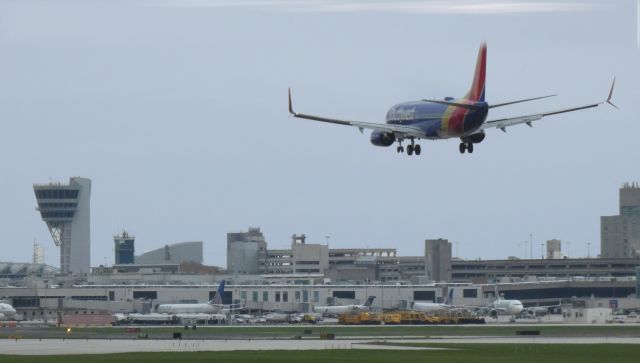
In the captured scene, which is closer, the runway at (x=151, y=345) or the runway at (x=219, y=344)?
the runway at (x=151, y=345)

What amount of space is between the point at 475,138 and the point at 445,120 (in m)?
5.07

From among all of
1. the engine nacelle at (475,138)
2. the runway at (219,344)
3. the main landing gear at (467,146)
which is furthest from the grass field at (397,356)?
the engine nacelle at (475,138)

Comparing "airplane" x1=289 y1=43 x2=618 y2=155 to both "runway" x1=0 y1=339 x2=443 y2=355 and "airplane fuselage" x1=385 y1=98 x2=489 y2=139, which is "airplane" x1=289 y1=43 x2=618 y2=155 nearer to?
"airplane fuselage" x1=385 y1=98 x2=489 y2=139

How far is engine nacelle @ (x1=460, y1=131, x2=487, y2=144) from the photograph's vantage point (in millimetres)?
170413

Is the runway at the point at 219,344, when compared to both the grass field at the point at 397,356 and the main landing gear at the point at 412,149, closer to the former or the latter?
the grass field at the point at 397,356

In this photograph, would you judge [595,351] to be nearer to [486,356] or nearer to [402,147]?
[486,356]

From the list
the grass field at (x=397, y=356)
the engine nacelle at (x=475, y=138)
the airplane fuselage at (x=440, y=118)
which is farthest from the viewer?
the engine nacelle at (x=475, y=138)

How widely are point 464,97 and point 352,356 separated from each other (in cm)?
4440

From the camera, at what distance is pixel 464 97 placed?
179m

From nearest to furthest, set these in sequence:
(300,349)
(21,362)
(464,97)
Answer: (21,362) → (300,349) → (464,97)

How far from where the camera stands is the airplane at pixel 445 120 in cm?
16612

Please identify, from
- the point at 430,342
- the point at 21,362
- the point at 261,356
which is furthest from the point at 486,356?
the point at 21,362

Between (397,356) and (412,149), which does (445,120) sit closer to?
(412,149)

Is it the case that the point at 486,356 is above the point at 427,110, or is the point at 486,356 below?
below
